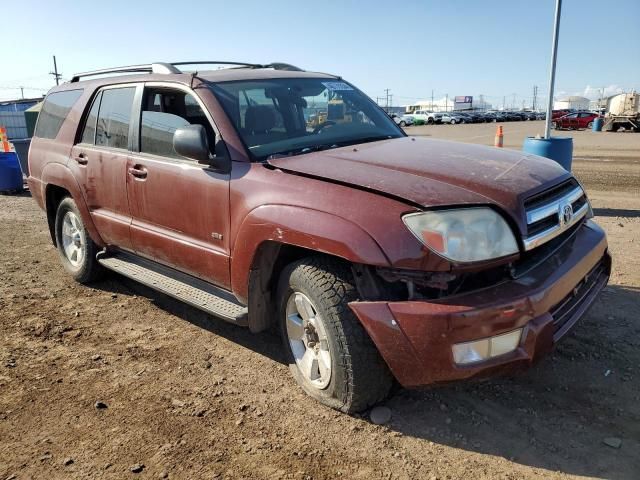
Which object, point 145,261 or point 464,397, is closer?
point 464,397

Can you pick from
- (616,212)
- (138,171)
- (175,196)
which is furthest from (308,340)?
(616,212)

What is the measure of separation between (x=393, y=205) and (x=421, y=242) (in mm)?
237

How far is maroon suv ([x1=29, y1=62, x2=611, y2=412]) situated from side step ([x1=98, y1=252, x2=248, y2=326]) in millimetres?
17

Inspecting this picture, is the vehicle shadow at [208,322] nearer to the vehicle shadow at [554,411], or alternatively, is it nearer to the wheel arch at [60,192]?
the vehicle shadow at [554,411]

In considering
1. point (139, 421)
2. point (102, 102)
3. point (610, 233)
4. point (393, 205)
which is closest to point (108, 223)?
point (102, 102)

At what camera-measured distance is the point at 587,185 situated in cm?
1059

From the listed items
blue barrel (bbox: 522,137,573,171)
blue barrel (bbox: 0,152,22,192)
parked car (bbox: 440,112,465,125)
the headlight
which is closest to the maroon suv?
the headlight

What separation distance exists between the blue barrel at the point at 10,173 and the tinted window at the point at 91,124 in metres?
7.78

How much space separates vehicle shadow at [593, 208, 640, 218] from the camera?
7801mm

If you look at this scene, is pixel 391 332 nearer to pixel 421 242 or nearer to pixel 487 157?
pixel 421 242

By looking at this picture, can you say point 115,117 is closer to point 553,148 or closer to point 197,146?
point 197,146

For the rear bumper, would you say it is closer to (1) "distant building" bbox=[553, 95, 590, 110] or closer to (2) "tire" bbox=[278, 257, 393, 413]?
(2) "tire" bbox=[278, 257, 393, 413]

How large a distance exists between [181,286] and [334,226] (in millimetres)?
1693

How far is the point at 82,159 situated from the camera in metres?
4.76
